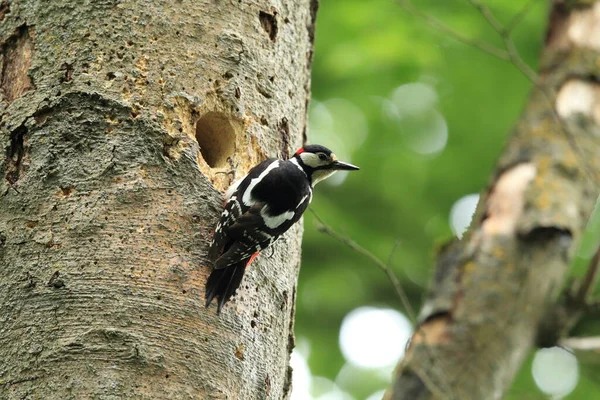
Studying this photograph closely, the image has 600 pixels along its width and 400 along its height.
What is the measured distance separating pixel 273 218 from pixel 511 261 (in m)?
1.35

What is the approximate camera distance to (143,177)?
9.01ft

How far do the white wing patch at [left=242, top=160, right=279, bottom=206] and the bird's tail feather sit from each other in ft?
1.43

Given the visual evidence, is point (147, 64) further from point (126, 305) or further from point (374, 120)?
point (374, 120)

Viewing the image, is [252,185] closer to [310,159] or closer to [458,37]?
[310,159]

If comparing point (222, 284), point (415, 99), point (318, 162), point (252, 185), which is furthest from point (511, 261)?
point (415, 99)

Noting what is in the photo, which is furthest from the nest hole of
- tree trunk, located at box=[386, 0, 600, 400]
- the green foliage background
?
the green foliage background

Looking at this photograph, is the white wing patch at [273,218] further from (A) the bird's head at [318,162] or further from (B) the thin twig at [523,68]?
(B) the thin twig at [523,68]

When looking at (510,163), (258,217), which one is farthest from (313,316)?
(258,217)

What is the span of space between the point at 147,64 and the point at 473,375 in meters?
1.99

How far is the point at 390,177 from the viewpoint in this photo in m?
7.30

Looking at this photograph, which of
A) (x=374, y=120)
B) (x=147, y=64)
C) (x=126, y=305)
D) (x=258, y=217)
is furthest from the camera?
(x=374, y=120)

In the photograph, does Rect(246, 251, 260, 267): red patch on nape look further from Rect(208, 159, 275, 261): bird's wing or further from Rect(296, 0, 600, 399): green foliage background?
Rect(296, 0, 600, 399): green foliage background

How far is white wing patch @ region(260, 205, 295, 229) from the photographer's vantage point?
3.11 m

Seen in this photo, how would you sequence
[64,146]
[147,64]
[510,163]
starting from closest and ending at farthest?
1. [64,146]
2. [147,64]
3. [510,163]
